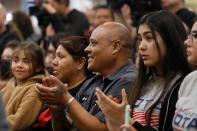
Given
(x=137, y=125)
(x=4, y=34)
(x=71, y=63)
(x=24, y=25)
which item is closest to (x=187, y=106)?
(x=137, y=125)

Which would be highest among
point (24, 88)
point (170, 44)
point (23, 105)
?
point (170, 44)

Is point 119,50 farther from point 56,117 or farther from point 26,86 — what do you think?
point 26,86

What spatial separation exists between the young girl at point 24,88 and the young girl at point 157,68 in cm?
146

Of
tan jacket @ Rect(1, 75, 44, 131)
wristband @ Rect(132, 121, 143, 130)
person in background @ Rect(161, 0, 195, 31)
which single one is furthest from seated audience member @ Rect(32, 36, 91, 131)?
person in background @ Rect(161, 0, 195, 31)

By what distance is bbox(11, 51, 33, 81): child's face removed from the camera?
20.0 ft

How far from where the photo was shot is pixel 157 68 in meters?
4.57

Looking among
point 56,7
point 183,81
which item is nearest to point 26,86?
point 183,81

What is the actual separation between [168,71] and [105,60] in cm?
66

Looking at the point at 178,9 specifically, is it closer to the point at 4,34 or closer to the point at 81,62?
the point at 81,62

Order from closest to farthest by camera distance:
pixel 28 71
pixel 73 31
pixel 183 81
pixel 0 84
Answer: pixel 183 81 < pixel 28 71 < pixel 0 84 < pixel 73 31

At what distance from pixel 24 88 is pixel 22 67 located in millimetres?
228

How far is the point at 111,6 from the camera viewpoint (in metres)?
8.34

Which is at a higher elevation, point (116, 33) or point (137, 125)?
point (116, 33)

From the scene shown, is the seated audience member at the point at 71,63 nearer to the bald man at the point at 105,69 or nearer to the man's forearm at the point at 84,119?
the bald man at the point at 105,69
